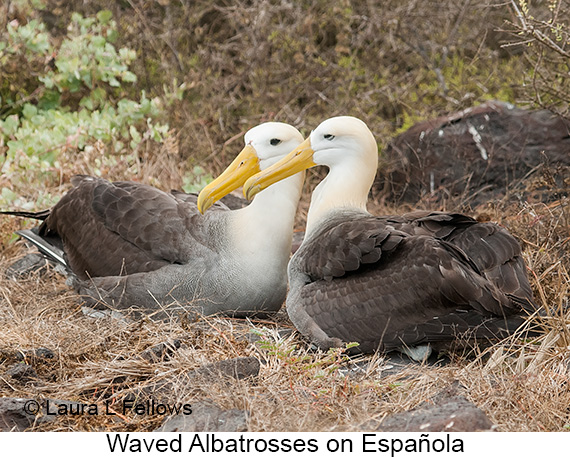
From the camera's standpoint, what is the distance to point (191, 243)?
4277 mm

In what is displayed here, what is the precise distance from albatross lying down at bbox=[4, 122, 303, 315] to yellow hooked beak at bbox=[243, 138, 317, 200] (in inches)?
5.3

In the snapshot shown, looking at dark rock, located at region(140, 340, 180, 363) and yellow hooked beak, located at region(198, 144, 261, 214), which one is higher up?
yellow hooked beak, located at region(198, 144, 261, 214)

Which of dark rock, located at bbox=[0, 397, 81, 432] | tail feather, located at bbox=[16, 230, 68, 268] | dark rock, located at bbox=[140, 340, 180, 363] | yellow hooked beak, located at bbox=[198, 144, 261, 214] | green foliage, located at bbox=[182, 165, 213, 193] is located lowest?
green foliage, located at bbox=[182, 165, 213, 193]

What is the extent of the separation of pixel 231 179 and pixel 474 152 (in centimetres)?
242

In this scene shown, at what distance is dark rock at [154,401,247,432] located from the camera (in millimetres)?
2783

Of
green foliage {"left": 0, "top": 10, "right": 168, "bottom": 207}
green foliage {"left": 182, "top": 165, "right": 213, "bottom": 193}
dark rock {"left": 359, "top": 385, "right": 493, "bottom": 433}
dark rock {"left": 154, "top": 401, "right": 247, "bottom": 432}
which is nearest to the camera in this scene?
dark rock {"left": 359, "top": 385, "right": 493, "bottom": 433}

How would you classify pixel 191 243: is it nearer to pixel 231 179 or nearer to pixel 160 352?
pixel 231 179

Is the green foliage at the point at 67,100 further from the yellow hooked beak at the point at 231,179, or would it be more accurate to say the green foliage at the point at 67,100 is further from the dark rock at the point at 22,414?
the dark rock at the point at 22,414

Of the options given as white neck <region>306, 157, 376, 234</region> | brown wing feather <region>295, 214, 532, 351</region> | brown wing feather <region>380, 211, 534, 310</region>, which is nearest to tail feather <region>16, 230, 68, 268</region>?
white neck <region>306, 157, 376, 234</region>

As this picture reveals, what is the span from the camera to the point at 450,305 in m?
3.50

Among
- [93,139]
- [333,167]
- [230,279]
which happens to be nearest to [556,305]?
[333,167]

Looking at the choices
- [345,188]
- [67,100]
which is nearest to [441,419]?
[345,188]

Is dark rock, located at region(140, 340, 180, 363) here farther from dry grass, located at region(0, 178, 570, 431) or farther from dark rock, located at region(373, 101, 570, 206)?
dark rock, located at region(373, 101, 570, 206)
